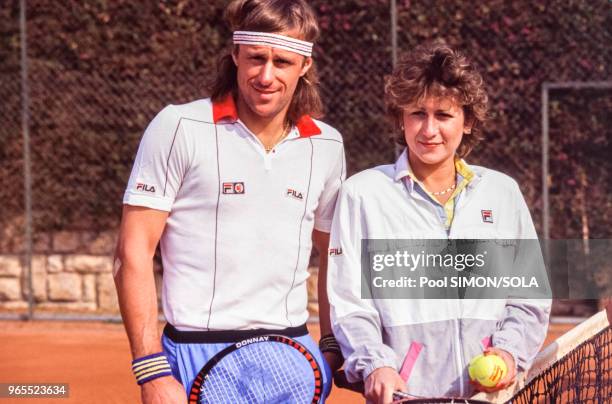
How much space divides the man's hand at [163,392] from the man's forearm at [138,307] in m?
0.09

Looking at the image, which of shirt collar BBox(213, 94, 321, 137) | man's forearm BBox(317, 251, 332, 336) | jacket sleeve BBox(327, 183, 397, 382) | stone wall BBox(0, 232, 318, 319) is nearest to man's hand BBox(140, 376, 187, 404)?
jacket sleeve BBox(327, 183, 397, 382)

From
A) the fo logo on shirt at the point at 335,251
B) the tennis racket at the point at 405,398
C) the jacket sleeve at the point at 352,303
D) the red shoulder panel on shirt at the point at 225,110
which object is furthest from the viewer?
the red shoulder panel on shirt at the point at 225,110

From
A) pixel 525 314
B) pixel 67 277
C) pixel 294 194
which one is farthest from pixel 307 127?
pixel 67 277

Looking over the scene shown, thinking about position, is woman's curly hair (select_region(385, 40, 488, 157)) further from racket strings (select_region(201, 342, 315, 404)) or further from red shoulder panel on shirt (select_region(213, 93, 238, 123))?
racket strings (select_region(201, 342, 315, 404))

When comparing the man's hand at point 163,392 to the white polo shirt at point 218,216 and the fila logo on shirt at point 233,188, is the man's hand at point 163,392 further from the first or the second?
the fila logo on shirt at point 233,188

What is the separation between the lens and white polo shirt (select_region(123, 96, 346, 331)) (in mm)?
2621

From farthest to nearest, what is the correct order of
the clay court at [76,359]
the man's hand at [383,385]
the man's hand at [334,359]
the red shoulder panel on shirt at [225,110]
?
the clay court at [76,359]
the man's hand at [334,359]
the red shoulder panel on shirt at [225,110]
the man's hand at [383,385]

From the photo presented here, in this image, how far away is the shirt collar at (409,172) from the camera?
2680 mm

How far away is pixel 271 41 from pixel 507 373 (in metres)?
1.03

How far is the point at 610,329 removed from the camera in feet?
11.6

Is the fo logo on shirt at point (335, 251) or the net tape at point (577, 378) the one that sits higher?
the fo logo on shirt at point (335, 251)

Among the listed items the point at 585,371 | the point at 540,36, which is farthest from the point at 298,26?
the point at 540,36

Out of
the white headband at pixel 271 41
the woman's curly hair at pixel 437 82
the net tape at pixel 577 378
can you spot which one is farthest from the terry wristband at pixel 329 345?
the white headband at pixel 271 41

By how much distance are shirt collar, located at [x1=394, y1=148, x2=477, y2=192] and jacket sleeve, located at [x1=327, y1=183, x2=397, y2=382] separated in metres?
0.15
